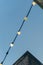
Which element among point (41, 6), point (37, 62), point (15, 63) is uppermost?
point (41, 6)

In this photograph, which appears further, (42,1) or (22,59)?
(22,59)

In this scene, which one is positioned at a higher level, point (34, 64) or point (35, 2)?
point (35, 2)

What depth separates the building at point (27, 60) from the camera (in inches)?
724

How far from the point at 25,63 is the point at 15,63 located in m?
0.87

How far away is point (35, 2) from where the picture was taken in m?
9.87

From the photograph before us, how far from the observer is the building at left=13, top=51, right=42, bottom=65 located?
60.3 ft

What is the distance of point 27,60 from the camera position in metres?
18.9

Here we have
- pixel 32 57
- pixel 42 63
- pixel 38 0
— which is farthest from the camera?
pixel 32 57

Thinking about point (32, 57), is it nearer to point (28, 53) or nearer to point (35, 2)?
point (28, 53)

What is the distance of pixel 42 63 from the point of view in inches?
695

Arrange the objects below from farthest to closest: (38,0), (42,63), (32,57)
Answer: (32,57) → (42,63) → (38,0)

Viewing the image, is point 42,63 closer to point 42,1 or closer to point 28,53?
point 28,53

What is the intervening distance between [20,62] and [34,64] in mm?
1412

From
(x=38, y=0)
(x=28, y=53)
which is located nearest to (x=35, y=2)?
(x=38, y=0)
